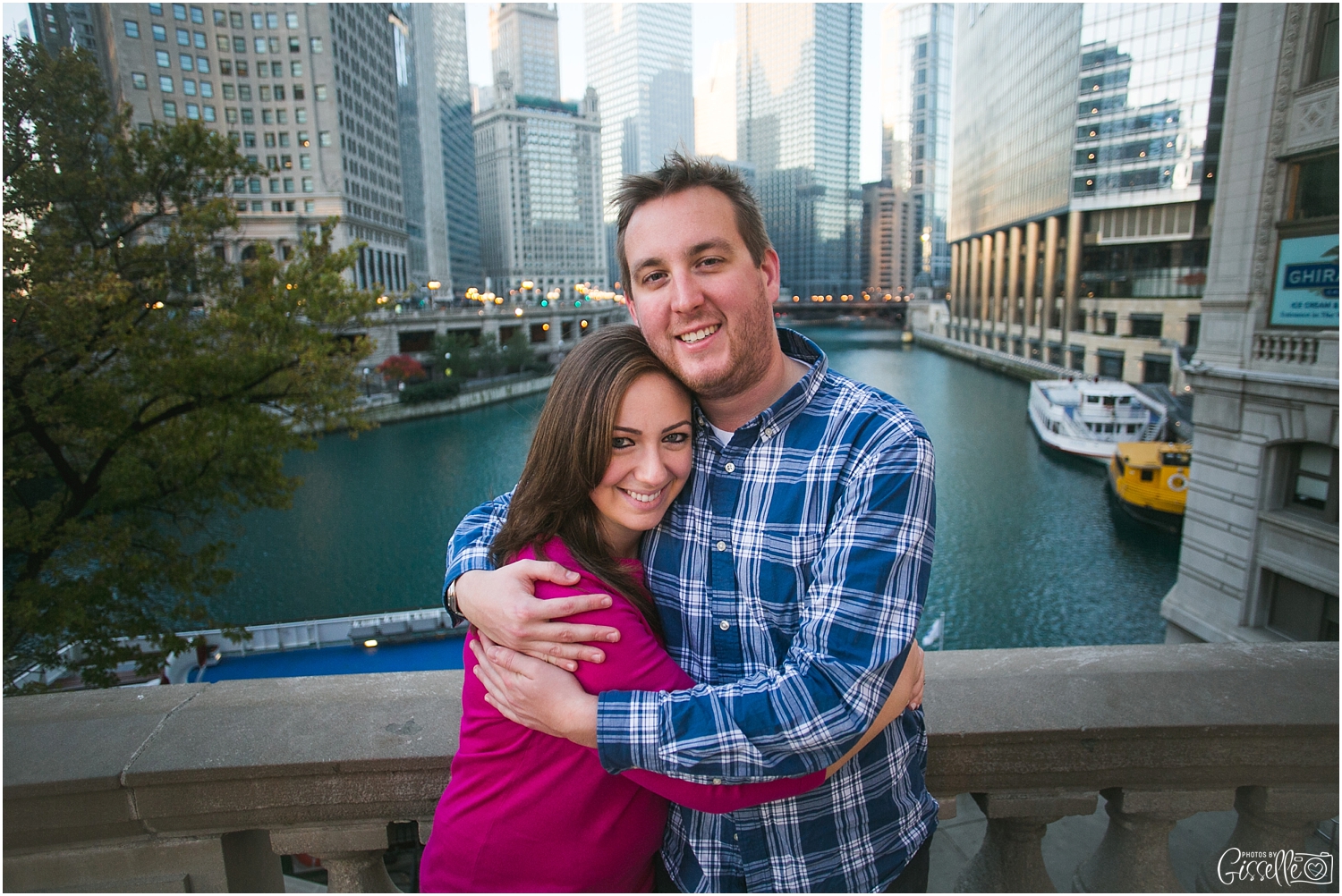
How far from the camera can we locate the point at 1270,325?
11289mm

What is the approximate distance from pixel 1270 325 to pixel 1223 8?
37.7m

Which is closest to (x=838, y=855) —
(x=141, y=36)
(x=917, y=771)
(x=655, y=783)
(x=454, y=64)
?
(x=917, y=771)

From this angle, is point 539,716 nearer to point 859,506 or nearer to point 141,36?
point 859,506

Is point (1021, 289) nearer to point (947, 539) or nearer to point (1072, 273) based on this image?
point (1072, 273)

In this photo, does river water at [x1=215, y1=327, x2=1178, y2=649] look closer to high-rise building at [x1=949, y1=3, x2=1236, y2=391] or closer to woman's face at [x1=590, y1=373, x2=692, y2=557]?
high-rise building at [x1=949, y1=3, x2=1236, y2=391]

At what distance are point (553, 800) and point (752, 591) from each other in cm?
67

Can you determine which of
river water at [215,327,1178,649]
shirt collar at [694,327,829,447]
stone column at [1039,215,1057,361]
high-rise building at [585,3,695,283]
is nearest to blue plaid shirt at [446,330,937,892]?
shirt collar at [694,327,829,447]

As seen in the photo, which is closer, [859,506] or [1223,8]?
[859,506]

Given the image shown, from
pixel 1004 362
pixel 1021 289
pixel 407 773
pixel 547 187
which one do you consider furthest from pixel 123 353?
pixel 547 187

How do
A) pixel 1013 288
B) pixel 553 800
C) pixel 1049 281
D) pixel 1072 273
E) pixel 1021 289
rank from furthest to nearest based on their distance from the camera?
pixel 1013 288 → pixel 1021 289 → pixel 1049 281 → pixel 1072 273 → pixel 553 800

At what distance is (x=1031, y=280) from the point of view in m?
58.8

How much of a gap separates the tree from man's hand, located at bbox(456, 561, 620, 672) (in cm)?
755

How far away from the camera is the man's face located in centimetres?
191

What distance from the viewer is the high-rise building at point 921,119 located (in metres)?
150
